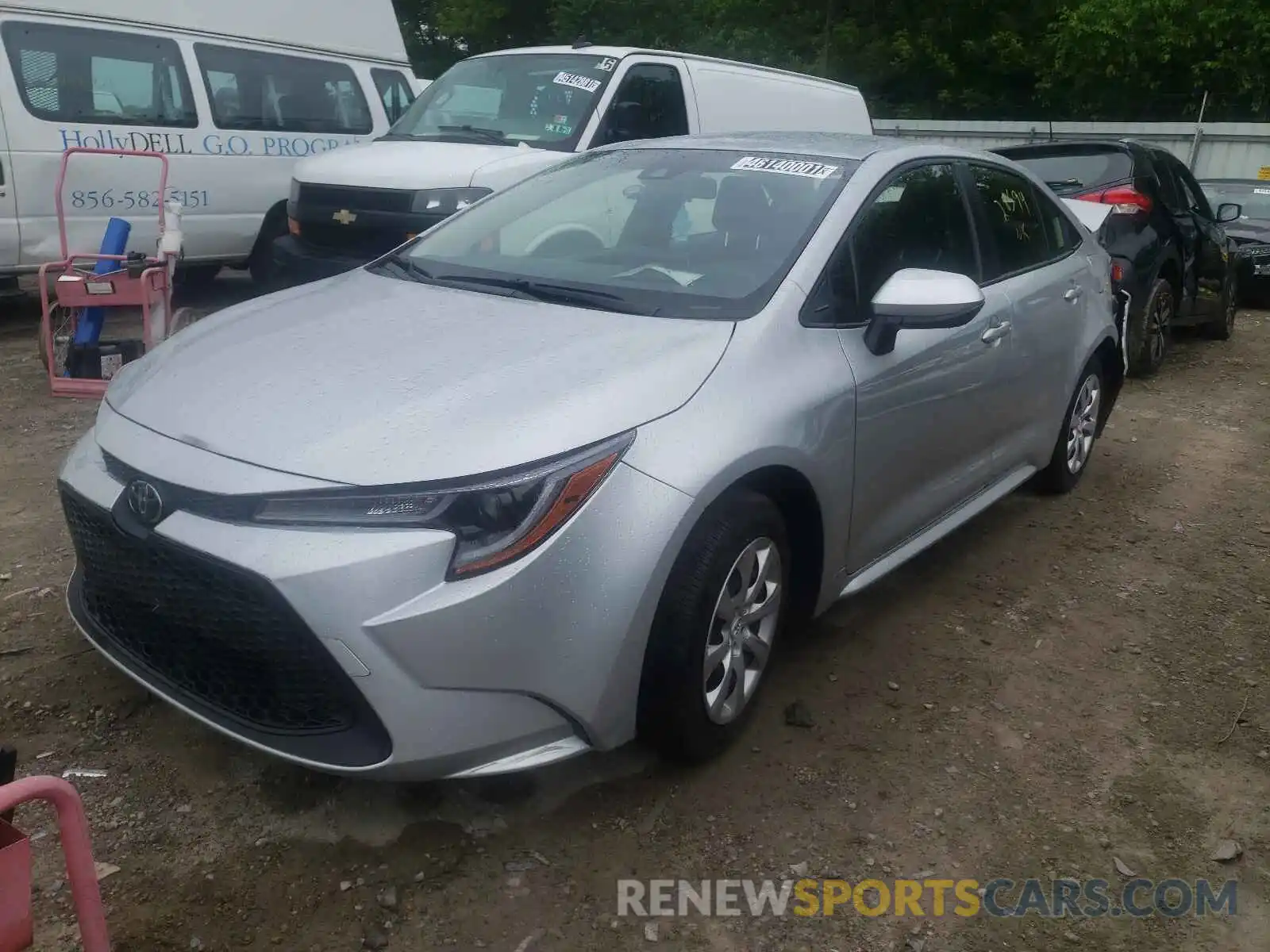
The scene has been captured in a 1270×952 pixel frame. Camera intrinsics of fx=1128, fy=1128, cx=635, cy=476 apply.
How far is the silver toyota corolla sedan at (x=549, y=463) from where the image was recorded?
2340 millimetres

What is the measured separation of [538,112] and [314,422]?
5.36 m

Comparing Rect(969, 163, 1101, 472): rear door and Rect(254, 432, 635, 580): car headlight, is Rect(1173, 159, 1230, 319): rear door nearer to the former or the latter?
Rect(969, 163, 1101, 472): rear door

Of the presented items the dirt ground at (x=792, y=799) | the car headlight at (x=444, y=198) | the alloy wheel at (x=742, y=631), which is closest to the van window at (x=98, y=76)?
the car headlight at (x=444, y=198)

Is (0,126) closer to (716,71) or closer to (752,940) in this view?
(716,71)

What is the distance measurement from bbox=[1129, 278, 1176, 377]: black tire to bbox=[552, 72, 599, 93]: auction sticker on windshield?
3.92 meters

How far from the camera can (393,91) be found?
397 inches

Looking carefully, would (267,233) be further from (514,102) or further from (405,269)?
(405,269)

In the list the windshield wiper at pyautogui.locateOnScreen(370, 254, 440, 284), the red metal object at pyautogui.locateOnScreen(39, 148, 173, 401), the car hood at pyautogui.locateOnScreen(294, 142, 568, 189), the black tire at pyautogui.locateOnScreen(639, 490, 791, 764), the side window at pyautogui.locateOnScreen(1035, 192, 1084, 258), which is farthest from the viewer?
the car hood at pyautogui.locateOnScreen(294, 142, 568, 189)

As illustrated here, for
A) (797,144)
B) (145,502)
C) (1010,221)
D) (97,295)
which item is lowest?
(97,295)

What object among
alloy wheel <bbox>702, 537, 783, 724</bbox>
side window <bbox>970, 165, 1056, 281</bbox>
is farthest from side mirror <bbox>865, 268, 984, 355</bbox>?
side window <bbox>970, 165, 1056, 281</bbox>

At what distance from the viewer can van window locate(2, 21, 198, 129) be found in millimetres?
7359

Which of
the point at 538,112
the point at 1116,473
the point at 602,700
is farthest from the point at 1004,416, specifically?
the point at 538,112

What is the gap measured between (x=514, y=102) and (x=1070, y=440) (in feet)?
14.2

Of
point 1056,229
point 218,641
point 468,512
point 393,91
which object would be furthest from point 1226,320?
point 218,641
